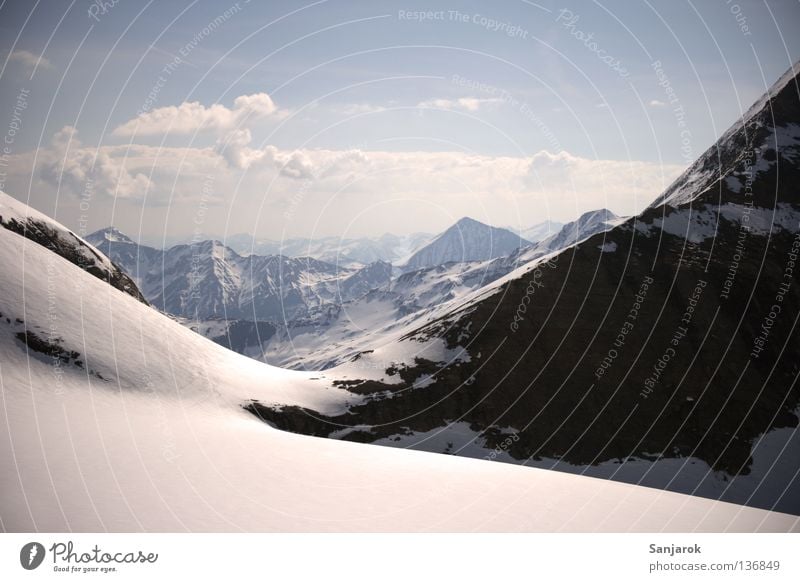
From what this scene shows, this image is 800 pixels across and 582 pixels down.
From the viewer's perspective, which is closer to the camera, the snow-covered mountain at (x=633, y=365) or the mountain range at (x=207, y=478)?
the mountain range at (x=207, y=478)

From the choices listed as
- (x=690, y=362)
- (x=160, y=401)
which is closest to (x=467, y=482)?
(x=160, y=401)

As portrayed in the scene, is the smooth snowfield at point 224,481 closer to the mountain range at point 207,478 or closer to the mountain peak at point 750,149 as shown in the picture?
the mountain range at point 207,478

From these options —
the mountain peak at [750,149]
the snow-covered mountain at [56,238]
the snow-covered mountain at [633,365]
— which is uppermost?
the mountain peak at [750,149]

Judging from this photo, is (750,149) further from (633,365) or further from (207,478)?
(207,478)

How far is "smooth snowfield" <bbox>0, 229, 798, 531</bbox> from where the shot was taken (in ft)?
61.8

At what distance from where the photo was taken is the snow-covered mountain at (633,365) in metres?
70.4

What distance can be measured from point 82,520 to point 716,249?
107 meters

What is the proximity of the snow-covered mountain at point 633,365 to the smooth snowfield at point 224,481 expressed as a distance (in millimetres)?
25928

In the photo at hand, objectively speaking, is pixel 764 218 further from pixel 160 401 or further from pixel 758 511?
pixel 160 401

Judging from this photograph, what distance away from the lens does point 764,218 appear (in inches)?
4023

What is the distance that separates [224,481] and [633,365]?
7515 centimetres

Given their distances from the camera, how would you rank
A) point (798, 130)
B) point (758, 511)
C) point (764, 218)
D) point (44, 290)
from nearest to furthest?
point (758, 511), point (44, 290), point (764, 218), point (798, 130)
